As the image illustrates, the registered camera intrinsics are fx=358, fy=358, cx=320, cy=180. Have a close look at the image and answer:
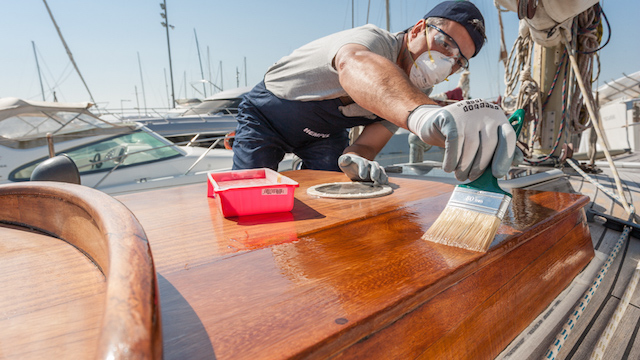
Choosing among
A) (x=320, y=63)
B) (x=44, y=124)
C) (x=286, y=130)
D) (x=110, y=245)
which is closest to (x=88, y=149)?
(x=44, y=124)

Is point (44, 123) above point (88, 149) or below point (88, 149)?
above

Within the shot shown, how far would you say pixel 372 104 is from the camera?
1.23 meters

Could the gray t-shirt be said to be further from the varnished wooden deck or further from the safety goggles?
the varnished wooden deck

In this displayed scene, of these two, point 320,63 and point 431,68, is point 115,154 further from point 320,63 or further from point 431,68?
point 431,68

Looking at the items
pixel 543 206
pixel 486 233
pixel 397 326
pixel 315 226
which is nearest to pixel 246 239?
pixel 315 226

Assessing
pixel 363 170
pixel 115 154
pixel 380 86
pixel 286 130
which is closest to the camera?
pixel 380 86

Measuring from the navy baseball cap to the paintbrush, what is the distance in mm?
975

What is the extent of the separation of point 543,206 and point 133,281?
3.86 ft

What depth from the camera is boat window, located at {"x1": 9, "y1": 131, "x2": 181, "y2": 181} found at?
486 cm

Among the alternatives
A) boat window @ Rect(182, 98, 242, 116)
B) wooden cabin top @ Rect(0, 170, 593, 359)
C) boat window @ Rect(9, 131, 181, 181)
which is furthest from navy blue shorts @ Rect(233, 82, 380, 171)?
boat window @ Rect(182, 98, 242, 116)

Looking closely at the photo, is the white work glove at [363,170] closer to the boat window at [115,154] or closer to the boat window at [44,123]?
the boat window at [115,154]

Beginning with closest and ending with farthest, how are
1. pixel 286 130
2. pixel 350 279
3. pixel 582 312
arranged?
pixel 350 279 < pixel 582 312 < pixel 286 130

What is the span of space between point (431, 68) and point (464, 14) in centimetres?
29

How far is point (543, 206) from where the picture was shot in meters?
1.13
